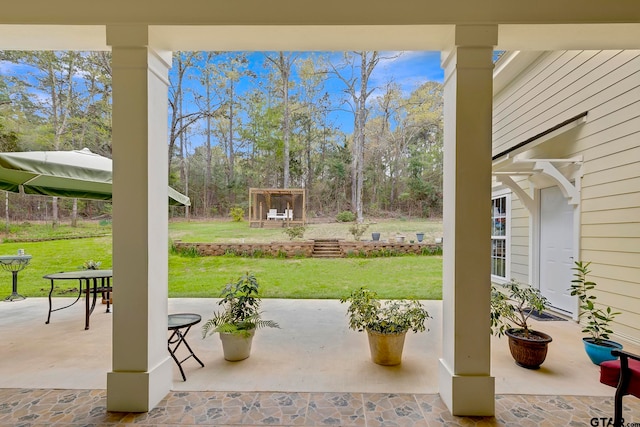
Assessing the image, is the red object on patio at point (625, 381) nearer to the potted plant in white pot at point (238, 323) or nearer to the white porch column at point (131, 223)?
the potted plant in white pot at point (238, 323)

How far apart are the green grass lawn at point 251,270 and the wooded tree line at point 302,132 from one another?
2876mm

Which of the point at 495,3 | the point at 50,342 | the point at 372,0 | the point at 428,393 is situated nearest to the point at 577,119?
the point at 495,3

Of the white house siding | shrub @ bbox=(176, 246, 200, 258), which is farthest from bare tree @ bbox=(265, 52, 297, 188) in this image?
the white house siding

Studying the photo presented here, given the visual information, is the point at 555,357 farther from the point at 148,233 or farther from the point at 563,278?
the point at 148,233

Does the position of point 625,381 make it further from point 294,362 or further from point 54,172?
point 54,172

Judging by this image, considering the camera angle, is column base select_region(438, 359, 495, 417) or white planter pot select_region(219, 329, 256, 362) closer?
column base select_region(438, 359, 495, 417)

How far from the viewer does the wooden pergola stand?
10586 millimetres

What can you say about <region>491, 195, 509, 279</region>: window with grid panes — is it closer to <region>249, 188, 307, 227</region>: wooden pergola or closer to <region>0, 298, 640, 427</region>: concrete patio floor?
<region>0, 298, 640, 427</region>: concrete patio floor

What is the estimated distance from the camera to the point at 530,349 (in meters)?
2.78

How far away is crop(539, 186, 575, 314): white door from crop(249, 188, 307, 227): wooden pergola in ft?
22.9

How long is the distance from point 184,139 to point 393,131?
340 inches

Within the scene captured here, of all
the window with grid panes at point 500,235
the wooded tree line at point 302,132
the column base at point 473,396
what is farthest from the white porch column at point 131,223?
the wooded tree line at point 302,132

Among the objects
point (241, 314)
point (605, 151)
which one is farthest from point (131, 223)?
point (605, 151)

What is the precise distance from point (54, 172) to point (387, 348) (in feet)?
12.3
